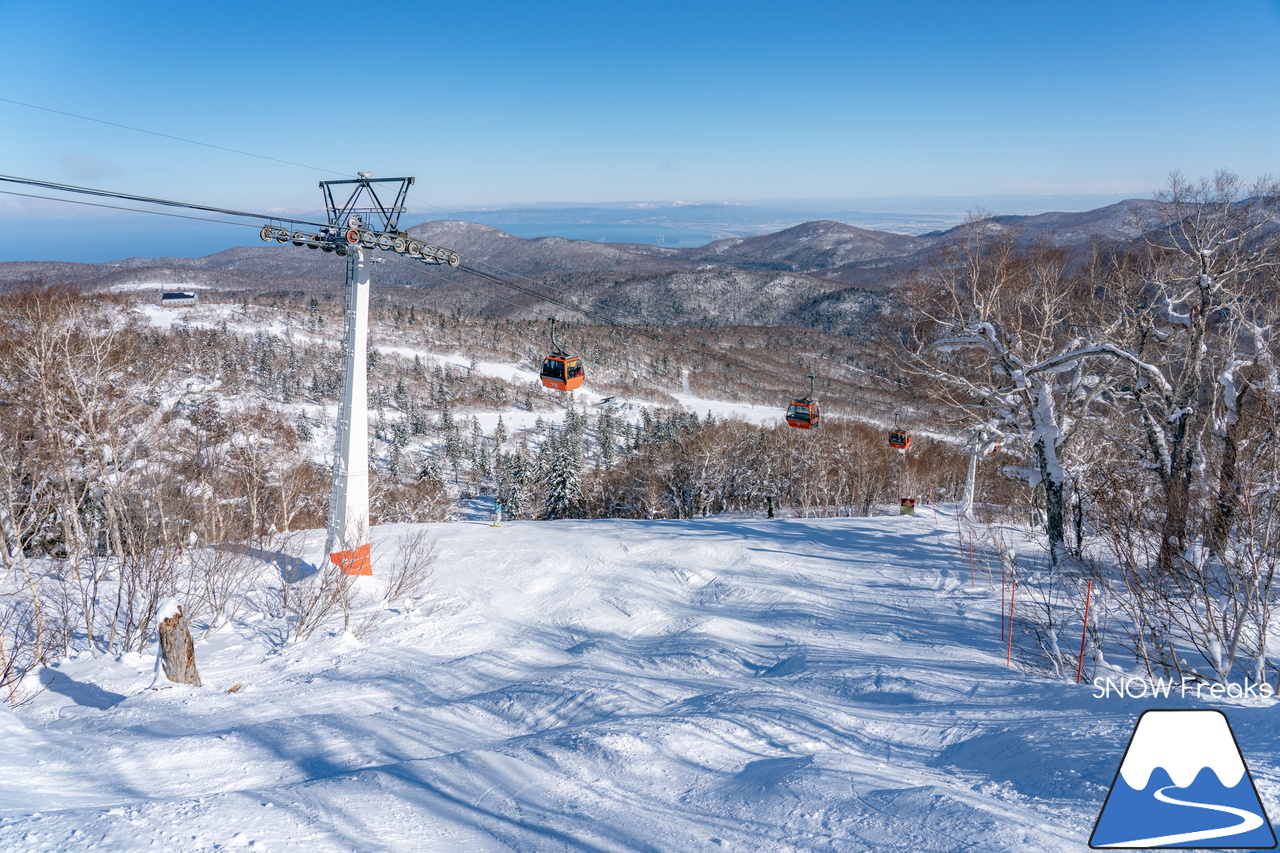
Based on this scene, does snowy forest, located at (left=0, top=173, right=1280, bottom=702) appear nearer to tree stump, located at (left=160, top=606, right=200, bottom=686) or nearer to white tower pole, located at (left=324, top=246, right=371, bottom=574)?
white tower pole, located at (left=324, top=246, right=371, bottom=574)

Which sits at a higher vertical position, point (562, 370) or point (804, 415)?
point (562, 370)

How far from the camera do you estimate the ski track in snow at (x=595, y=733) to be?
484 centimetres

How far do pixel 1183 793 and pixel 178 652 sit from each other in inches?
445

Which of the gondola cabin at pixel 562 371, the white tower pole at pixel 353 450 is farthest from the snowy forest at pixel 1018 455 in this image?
the gondola cabin at pixel 562 371

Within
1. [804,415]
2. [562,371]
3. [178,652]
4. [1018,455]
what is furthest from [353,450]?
[1018,455]

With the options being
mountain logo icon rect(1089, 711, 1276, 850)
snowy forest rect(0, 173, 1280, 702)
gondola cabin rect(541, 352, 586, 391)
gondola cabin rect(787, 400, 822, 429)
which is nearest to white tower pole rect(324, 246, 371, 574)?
snowy forest rect(0, 173, 1280, 702)

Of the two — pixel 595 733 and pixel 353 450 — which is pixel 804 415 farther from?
pixel 595 733

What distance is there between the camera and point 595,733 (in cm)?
688

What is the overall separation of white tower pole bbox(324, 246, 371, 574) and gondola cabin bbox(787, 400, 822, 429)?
18521 mm

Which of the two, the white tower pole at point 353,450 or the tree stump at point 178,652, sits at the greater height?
the white tower pole at point 353,450

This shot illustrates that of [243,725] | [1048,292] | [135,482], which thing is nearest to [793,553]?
[1048,292]

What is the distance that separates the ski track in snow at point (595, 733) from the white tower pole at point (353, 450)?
6.16 ft

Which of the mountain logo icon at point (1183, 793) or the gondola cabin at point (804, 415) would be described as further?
the gondola cabin at point (804, 415)

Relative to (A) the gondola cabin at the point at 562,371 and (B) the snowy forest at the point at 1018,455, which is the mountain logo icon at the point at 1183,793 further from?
(A) the gondola cabin at the point at 562,371
